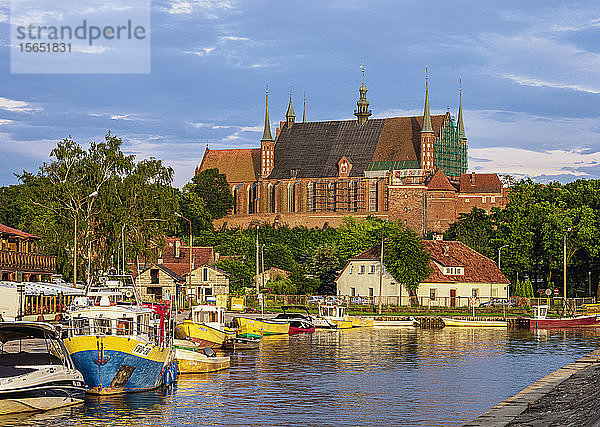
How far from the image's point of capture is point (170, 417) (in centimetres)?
3203

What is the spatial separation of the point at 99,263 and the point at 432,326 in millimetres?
31305

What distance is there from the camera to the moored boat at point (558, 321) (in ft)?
296

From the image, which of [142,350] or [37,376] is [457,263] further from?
[37,376]

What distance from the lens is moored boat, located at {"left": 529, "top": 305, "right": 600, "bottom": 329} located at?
9019 centimetres

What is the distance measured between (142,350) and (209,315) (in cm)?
2253

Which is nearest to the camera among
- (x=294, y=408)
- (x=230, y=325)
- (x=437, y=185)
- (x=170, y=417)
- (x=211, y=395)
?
(x=170, y=417)

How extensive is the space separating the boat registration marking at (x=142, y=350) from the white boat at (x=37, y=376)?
2403mm

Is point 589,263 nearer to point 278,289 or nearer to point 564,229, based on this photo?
point 564,229

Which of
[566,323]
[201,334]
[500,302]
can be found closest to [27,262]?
[201,334]

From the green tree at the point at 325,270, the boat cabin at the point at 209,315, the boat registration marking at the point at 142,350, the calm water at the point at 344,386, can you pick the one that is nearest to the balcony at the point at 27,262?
the calm water at the point at 344,386

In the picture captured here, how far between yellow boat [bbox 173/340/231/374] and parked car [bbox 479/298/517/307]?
66.9 meters

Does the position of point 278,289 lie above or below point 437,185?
below

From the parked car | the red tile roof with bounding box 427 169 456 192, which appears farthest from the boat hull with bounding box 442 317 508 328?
the red tile roof with bounding box 427 169 456 192

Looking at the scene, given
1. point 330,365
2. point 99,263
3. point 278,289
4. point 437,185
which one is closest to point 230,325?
point 330,365
